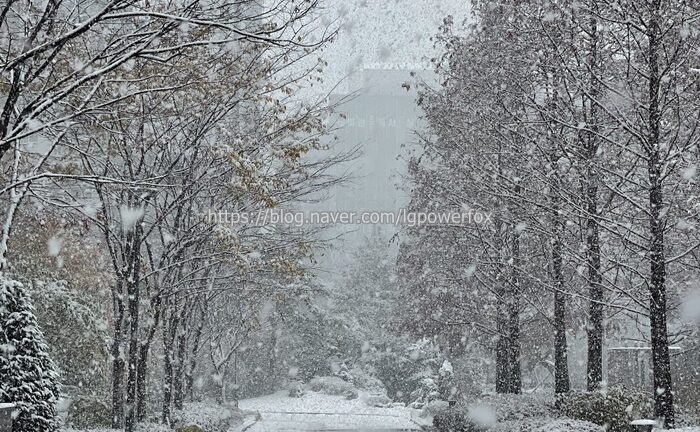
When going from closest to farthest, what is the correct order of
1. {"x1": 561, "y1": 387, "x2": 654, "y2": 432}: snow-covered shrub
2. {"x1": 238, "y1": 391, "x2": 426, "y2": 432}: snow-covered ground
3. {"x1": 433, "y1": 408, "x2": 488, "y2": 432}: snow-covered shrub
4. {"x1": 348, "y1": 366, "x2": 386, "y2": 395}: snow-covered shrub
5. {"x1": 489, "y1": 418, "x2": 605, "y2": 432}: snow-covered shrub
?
{"x1": 489, "y1": 418, "x2": 605, "y2": 432}: snow-covered shrub
{"x1": 561, "y1": 387, "x2": 654, "y2": 432}: snow-covered shrub
{"x1": 433, "y1": 408, "x2": 488, "y2": 432}: snow-covered shrub
{"x1": 238, "y1": 391, "x2": 426, "y2": 432}: snow-covered ground
{"x1": 348, "y1": 366, "x2": 386, "y2": 395}: snow-covered shrub

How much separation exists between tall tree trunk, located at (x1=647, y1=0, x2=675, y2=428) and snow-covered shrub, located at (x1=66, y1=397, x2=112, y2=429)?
37.7 feet

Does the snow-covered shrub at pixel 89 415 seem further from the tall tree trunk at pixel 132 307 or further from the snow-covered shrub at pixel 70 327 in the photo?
the tall tree trunk at pixel 132 307

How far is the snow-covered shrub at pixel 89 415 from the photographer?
15148 mm

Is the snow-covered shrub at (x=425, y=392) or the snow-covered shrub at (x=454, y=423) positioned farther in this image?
the snow-covered shrub at (x=425, y=392)

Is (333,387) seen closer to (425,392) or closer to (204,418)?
(425,392)

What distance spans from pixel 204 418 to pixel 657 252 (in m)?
12.7

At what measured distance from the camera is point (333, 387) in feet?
123

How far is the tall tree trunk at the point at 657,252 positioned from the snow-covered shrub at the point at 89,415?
37.7ft

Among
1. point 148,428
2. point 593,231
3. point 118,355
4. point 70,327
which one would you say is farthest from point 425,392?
point 118,355

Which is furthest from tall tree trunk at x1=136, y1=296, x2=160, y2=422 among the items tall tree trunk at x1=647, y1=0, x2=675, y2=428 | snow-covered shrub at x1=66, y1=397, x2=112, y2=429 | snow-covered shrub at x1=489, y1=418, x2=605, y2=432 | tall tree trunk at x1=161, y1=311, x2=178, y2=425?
tall tree trunk at x1=647, y1=0, x2=675, y2=428

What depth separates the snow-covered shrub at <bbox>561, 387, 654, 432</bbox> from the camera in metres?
11.3

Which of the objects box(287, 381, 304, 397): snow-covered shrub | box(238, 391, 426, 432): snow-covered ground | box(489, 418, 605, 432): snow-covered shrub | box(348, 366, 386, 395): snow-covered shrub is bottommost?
box(238, 391, 426, 432): snow-covered ground

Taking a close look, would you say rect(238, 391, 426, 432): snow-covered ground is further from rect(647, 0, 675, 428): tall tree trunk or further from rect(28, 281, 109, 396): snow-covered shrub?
rect(647, 0, 675, 428): tall tree trunk

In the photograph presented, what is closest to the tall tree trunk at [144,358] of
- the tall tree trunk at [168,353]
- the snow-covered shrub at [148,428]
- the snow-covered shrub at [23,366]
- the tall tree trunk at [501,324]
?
the snow-covered shrub at [148,428]
